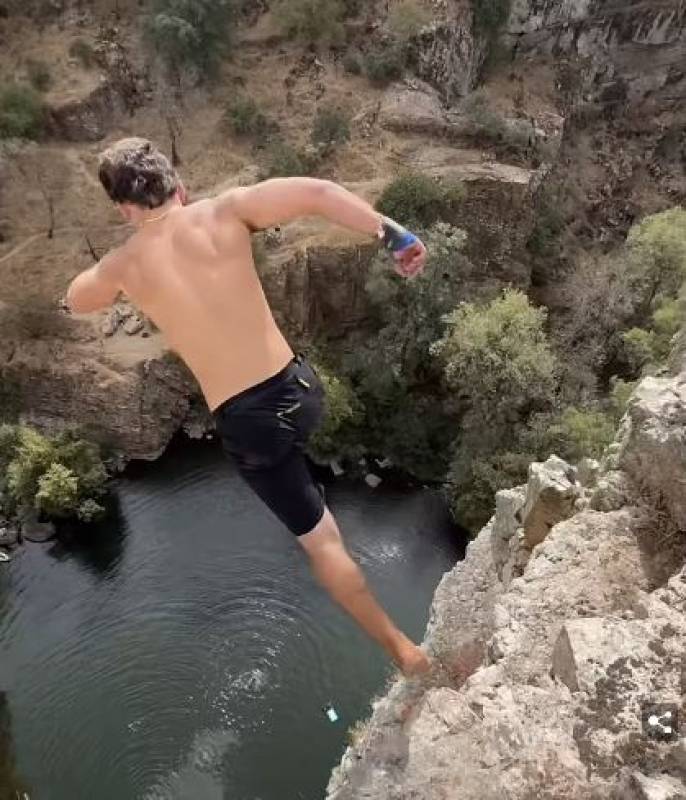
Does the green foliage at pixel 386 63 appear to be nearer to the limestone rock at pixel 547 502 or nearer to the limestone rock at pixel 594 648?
the limestone rock at pixel 547 502

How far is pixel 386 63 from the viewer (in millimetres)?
26078

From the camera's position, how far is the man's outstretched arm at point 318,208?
4090mm

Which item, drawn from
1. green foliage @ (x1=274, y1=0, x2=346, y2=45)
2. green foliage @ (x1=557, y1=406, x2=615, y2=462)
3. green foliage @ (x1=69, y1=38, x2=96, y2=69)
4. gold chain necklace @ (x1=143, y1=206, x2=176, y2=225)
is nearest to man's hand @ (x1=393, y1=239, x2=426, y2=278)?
gold chain necklace @ (x1=143, y1=206, x2=176, y2=225)

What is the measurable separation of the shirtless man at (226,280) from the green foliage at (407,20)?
80.7ft

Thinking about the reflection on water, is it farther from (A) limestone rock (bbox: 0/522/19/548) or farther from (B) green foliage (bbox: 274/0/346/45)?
(B) green foliage (bbox: 274/0/346/45)

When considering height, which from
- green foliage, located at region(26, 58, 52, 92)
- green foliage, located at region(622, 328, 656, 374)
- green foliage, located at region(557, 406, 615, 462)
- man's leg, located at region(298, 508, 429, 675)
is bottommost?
green foliage, located at region(557, 406, 615, 462)

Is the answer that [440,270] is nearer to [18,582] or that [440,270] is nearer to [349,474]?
[349,474]

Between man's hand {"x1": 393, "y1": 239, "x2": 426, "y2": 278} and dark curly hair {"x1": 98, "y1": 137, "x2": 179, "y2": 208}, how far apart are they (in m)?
1.38

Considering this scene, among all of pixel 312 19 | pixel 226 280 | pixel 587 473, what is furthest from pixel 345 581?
pixel 312 19

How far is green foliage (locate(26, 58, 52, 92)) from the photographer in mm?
25078

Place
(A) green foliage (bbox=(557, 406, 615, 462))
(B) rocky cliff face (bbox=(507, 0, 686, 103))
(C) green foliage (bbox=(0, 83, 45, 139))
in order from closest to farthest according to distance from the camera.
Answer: (A) green foliage (bbox=(557, 406, 615, 462)) < (C) green foliage (bbox=(0, 83, 45, 139)) < (B) rocky cliff face (bbox=(507, 0, 686, 103))

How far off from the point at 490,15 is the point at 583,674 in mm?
28185

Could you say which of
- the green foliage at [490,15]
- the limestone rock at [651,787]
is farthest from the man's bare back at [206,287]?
the green foliage at [490,15]

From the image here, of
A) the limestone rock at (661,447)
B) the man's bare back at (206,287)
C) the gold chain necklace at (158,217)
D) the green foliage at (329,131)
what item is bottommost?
the green foliage at (329,131)
